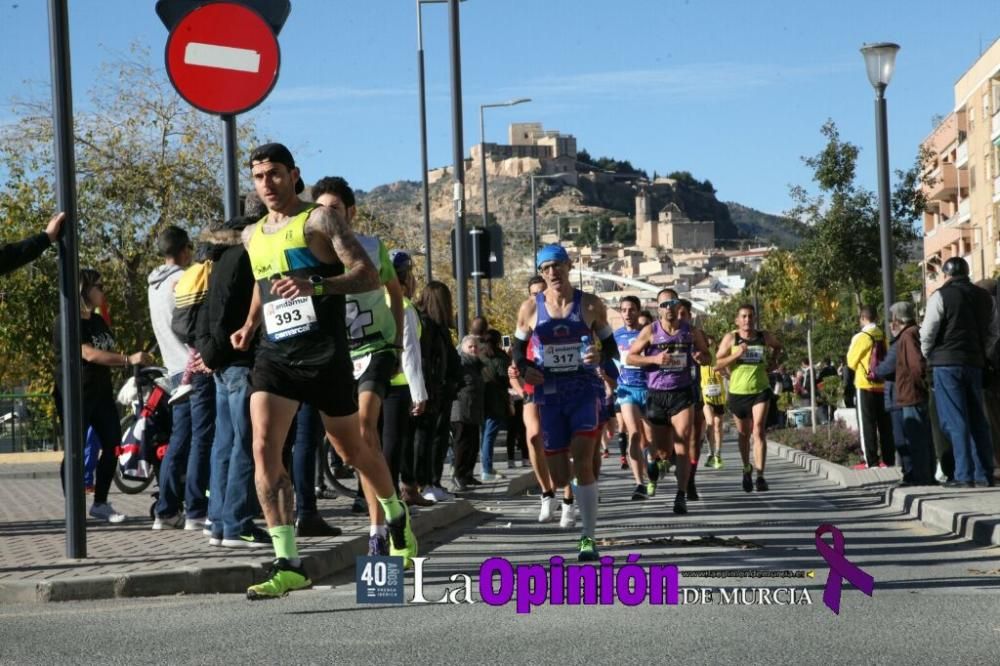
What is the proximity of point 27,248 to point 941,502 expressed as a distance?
719 centimetres

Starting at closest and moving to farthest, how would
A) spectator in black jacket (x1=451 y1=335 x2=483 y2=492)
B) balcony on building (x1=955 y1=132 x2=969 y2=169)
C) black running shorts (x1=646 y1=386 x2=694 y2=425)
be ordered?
black running shorts (x1=646 y1=386 x2=694 y2=425) < spectator in black jacket (x1=451 y1=335 x2=483 y2=492) < balcony on building (x1=955 y1=132 x2=969 y2=169)

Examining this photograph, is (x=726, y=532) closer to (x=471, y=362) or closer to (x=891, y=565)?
(x=891, y=565)

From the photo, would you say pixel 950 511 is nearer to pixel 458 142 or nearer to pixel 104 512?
pixel 104 512

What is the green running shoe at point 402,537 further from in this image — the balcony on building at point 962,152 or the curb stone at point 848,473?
the balcony on building at point 962,152

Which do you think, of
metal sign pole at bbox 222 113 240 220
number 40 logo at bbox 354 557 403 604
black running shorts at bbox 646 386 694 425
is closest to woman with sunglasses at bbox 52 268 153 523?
metal sign pole at bbox 222 113 240 220

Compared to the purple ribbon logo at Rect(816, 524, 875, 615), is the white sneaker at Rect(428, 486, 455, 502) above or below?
below

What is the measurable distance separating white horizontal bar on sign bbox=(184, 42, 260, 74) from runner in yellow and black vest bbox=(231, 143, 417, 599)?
2.23 meters

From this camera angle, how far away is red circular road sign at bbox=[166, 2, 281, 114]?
416 inches

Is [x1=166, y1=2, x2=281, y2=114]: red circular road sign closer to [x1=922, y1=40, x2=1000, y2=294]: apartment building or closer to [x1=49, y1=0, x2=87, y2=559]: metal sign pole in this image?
[x1=49, y1=0, x2=87, y2=559]: metal sign pole

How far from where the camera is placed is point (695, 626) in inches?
280

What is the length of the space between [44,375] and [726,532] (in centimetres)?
3153

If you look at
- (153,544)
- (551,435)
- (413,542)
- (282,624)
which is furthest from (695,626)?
(153,544)

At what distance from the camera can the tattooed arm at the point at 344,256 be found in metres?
8.30

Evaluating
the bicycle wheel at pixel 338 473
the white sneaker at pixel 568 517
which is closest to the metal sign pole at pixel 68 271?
the white sneaker at pixel 568 517
